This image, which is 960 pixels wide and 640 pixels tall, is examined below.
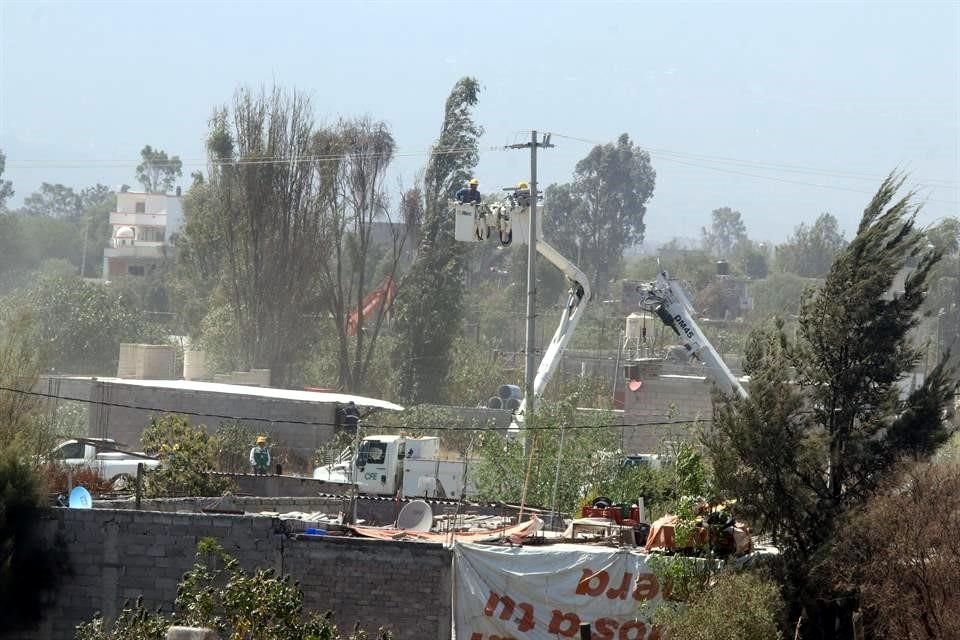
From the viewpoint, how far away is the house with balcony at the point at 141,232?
10750cm

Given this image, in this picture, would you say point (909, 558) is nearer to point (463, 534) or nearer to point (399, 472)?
point (463, 534)

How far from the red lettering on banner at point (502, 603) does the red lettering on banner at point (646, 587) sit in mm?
1719

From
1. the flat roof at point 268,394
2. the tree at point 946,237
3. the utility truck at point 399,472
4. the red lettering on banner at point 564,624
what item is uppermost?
the tree at point 946,237

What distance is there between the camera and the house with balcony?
107500mm

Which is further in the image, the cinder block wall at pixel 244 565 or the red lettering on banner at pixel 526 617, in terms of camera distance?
the cinder block wall at pixel 244 565

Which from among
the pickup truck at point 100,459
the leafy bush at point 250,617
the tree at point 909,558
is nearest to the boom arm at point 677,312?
the pickup truck at point 100,459

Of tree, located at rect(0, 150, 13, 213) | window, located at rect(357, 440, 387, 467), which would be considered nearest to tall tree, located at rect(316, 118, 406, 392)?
window, located at rect(357, 440, 387, 467)

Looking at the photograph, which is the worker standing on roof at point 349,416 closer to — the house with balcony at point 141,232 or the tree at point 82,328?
the tree at point 82,328

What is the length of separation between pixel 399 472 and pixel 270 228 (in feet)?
102

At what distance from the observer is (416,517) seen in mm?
23203

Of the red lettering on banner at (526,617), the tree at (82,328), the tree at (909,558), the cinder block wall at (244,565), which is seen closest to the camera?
the tree at (909,558)

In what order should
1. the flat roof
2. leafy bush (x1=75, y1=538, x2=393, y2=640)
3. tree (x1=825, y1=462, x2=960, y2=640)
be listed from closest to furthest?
leafy bush (x1=75, y1=538, x2=393, y2=640), tree (x1=825, y1=462, x2=960, y2=640), the flat roof

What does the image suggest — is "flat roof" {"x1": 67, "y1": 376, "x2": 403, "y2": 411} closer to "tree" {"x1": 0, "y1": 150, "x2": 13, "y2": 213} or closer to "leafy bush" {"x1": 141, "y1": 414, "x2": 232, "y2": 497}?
"leafy bush" {"x1": 141, "y1": 414, "x2": 232, "y2": 497}

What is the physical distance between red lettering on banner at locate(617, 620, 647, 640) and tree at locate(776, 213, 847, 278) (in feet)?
352
